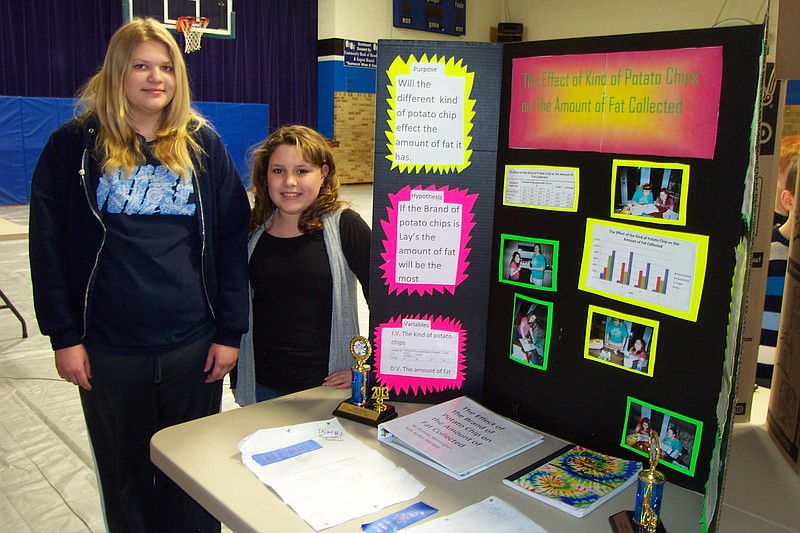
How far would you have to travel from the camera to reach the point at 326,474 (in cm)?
100

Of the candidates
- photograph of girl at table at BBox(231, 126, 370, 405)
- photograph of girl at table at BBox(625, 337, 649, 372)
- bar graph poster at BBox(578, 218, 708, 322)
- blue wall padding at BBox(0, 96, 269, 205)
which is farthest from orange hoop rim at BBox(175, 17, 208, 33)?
photograph of girl at table at BBox(625, 337, 649, 372)

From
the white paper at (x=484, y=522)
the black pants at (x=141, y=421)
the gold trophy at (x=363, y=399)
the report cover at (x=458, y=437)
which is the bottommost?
the black pants at (x=141, y=421)

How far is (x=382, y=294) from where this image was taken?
4.20 ft

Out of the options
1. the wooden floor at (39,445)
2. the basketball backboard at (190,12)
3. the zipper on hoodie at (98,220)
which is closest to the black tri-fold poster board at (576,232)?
the zipper on hoodie at (98,220)

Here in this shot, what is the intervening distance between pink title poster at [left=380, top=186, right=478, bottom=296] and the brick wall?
11.1m

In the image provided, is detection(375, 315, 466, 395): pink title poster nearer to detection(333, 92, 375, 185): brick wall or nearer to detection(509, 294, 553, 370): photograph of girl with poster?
detection(509, 294, 553, 370): photograph of girl with poster

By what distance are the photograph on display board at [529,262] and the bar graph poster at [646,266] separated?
62mm

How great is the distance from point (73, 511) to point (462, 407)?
1.69 m

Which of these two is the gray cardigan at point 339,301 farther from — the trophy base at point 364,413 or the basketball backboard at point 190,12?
the basketball backboard at point 190,12

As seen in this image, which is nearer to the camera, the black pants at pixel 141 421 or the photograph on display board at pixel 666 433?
the photograph on display board at pixel 666 433

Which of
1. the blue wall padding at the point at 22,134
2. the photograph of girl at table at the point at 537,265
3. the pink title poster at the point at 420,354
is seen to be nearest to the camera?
the photograph of girl at table at the point at 537,265

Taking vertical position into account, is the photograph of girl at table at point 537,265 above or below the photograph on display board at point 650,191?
below

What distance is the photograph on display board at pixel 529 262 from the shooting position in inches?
44.6

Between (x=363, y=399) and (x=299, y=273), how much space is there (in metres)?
0.46
